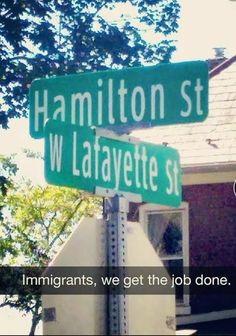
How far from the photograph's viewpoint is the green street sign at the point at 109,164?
3.26 metres

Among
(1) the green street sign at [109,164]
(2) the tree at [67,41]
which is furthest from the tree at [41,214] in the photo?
(1) the green street sign at [109,164]

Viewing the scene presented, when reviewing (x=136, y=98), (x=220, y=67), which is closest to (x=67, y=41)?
(x=220, y=67)

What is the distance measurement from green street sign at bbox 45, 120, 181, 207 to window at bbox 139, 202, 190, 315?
27.0ft

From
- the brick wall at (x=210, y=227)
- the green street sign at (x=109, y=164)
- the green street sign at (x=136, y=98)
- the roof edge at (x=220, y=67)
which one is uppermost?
the roof edge at (x=220, y=67)

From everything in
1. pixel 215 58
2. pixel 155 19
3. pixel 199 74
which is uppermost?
pixel 155 19

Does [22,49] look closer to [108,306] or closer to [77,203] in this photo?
[108,306]

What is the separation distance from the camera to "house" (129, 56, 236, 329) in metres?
11.3

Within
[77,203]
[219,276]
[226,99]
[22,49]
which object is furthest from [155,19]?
[77,203]

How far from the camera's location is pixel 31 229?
36.3m

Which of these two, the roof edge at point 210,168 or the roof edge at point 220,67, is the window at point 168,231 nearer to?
the roof edge at point 210,168

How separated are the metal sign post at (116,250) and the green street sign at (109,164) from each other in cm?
9

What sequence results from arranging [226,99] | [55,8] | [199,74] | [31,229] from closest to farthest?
1. [199,74]
2. [226,99]
3. [55,8]
4. [31,229]

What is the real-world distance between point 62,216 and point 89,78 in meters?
33.3

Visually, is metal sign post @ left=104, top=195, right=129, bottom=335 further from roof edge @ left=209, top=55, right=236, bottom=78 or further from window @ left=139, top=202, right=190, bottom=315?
roof edge @ left=209, top=55, right=236, bottom=78
